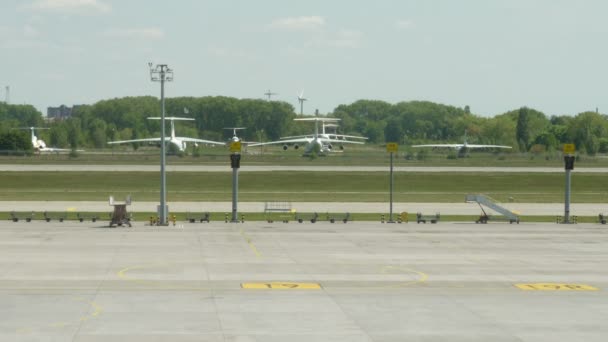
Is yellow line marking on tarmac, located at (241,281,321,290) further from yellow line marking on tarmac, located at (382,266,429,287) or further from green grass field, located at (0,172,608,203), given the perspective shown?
green grass field, located at (0,172,608,203)

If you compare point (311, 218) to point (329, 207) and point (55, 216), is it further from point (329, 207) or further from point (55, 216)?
point (55, 216)

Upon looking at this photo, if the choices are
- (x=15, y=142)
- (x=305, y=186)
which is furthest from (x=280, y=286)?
(x=15, y=142)

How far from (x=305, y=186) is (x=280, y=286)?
→ 251 feet

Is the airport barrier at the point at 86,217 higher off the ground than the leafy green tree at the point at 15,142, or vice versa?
the leafy green tree at the point at 15,142

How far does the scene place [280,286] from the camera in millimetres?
35250

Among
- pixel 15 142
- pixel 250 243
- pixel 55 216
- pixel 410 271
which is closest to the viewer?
pixel 410 271

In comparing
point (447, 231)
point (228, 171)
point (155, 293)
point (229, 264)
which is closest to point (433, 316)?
point (155, 293)

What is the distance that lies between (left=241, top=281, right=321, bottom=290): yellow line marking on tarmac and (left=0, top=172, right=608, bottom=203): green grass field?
56396mm

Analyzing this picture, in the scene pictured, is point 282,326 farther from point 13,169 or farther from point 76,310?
point 13,169

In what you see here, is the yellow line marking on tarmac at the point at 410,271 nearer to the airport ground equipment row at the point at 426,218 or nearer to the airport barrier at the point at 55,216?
the airport ground equipment row at the point at 426,218

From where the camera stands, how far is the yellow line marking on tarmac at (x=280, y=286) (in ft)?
114

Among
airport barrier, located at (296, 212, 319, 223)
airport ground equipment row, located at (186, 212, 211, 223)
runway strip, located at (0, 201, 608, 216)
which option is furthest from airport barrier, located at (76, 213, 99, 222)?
airport barrier, located at (296, 212, 319, 223)

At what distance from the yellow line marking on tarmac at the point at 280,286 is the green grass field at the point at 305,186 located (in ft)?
185

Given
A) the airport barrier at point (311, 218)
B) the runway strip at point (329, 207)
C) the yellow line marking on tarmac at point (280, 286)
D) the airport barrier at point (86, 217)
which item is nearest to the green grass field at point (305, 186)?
the runway strip at point (329, 207)
